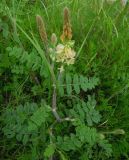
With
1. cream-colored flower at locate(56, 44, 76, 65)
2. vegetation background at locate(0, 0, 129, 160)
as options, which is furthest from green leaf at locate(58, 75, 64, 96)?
cream-colored flower at locate(56, 44, 76, 65)

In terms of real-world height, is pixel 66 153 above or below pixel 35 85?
below

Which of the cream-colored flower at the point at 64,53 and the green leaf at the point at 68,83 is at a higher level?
the cream-colored flower at the point at 64,53

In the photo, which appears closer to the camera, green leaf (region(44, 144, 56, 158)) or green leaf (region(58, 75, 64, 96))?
green leaf (region(44, 144, 56, 158))

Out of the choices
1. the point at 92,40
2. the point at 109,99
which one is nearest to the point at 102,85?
the point at 109,99

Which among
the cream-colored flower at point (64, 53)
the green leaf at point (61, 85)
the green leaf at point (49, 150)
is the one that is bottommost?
the green leaf at point (49, 150)

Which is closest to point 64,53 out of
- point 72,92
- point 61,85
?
point 61,85

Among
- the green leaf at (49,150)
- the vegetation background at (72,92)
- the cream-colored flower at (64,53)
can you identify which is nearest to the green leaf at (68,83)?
the vegetation background at (72,92)

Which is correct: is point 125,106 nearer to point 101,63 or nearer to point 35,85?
point 101,63

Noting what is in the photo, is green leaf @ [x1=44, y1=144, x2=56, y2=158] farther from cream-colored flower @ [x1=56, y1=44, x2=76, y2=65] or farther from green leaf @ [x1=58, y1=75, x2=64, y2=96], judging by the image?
cream-colored flower @ [x1=56, y1=44, x2=76, y2=65]

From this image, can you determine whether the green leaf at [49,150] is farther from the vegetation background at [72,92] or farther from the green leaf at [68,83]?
the green leaf at [68,83]
